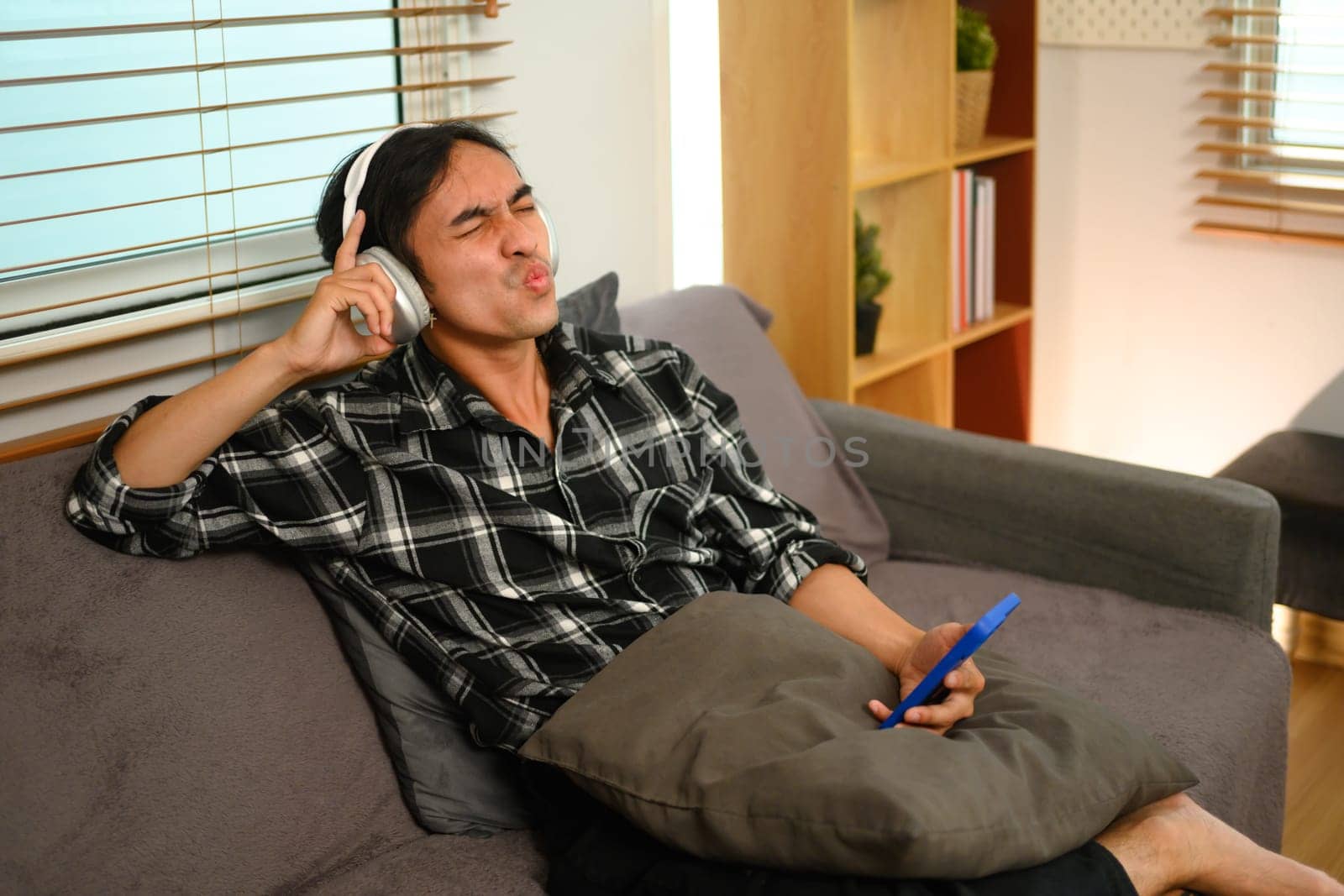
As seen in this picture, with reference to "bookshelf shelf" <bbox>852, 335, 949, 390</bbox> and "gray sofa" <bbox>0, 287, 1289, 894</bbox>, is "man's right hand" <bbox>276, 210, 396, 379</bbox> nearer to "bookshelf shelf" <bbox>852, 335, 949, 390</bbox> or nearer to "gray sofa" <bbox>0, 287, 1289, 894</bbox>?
"gray sofa" <bbox>0, 287, 1289, 894</bbox>

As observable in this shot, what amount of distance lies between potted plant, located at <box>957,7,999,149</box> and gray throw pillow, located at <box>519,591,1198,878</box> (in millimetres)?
1676

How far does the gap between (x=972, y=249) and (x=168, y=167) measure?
179 centimetres

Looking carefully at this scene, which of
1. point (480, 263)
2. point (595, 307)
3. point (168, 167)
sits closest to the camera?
point (480, 263)

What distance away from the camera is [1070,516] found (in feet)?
6.50

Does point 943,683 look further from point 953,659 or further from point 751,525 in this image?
point 751,525

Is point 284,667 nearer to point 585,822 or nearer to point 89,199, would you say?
point 585,822

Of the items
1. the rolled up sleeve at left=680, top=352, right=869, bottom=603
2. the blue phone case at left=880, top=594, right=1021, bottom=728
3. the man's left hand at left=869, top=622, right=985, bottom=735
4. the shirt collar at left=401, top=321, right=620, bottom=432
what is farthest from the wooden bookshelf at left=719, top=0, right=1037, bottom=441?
the blue phone case at left=880, top=594, right=1021, bottom=728

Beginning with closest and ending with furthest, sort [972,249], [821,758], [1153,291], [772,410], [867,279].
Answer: [821,758]
[772,410]
[867,279]
[972,249]
[1153,291]

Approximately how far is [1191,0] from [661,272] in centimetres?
132

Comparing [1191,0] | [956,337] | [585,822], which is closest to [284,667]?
[585,822]

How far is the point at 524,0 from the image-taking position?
211 cm

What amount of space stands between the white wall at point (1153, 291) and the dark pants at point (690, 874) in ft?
6.45

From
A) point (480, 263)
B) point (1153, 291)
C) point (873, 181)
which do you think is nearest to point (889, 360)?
point (873, 181)

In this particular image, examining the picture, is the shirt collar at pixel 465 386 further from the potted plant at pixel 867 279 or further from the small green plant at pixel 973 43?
the small green plant at pixel 973 43
